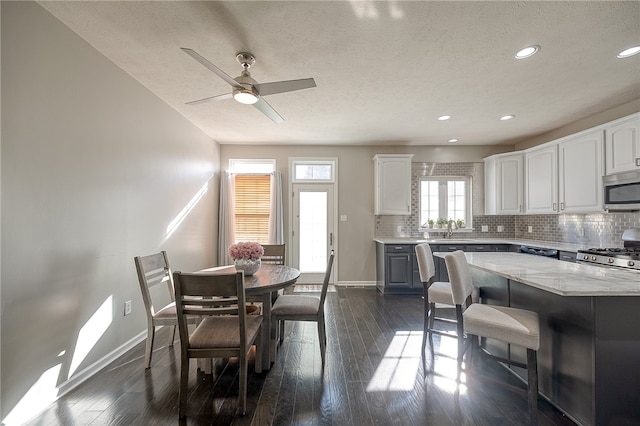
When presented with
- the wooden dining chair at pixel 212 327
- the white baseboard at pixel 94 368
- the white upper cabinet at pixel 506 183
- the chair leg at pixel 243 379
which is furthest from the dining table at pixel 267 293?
the white upper cabinet at pixel 506 183

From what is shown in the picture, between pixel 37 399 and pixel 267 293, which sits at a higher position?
pixel 267 293

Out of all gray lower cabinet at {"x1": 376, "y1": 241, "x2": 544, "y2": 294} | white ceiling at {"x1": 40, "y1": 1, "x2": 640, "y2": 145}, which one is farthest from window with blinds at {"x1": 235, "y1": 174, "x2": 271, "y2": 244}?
gray lower cabinet at {"x1": 376, "y1": 241, "x2": 544, "y2": 294}

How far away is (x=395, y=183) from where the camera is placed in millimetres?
4797

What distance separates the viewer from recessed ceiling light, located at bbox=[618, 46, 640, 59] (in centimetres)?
217

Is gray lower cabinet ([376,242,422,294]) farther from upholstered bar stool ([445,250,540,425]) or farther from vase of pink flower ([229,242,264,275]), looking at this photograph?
vase of pink flower ([229,242,264,275])

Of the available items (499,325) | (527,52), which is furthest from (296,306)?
(527,52)

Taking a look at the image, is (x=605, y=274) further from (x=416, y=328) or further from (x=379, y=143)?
(x=379, y=143)

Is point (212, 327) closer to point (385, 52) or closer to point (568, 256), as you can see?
point (385, 52)

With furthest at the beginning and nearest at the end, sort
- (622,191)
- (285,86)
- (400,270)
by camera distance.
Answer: (400,270)
(622,191)
(285,86)

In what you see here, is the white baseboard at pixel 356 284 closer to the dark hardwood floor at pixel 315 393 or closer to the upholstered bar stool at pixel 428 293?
the dark hardwood floor at pixel 315 393

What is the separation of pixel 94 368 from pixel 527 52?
4404mm

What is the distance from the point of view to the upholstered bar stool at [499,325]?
160 centimetres

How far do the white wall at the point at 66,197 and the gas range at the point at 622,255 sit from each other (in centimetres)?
471

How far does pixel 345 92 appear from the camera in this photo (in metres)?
2.92
